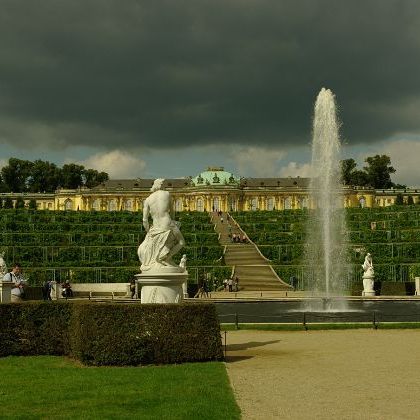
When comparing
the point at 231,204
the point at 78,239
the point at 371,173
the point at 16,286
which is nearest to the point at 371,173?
the point at 371,173

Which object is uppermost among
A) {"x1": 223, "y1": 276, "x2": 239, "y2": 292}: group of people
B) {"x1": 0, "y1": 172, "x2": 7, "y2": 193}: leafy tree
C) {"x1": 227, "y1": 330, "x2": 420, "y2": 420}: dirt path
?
{"x1": 0, "y1": 172, "x2": 7, "y2": 193}: leafy tree

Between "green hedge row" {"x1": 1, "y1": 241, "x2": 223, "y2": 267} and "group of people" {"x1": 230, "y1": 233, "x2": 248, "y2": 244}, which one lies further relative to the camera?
"group of people" {"x1": 230, "y1": 233, "x2": 248, "y2": 244}

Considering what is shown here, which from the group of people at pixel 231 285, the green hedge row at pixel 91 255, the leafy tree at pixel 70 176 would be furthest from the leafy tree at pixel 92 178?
the group of people at pixel 231 285

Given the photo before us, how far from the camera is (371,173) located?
4656 inches

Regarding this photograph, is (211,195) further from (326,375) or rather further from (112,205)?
(326,375)

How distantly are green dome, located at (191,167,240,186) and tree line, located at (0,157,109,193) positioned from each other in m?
20.1

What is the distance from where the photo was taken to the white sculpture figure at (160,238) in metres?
13.2

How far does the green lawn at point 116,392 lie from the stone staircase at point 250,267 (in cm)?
3064

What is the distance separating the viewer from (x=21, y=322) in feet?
43.6

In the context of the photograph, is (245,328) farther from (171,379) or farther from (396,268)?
(396,268)

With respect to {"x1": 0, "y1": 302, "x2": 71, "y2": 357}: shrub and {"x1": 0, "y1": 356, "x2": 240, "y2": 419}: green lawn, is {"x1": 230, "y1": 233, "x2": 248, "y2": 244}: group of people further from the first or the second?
{"x1": 0, "y1": 356, "x2": 240, "y2": 419}: green lawn

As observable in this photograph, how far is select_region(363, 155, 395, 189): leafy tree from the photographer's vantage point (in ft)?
378

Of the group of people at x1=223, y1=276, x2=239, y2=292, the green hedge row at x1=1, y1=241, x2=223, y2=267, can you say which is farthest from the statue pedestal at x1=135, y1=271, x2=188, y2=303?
the green hedge row at x1=1, y1=241, x2=223, y2=267

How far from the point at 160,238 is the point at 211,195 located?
105m
